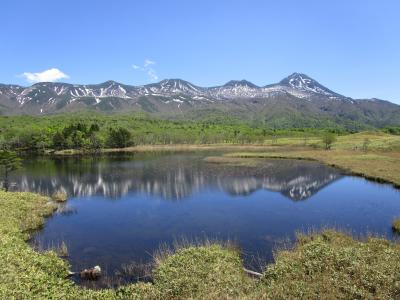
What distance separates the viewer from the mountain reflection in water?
74.3 meters

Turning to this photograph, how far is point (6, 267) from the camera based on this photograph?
22.8 metres

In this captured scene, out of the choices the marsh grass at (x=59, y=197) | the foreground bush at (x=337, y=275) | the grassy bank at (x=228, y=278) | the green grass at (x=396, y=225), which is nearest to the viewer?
the foreground bush at (x=337, y=275)

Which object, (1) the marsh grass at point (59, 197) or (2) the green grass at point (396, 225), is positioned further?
(1) the marsh grass at point (59, 197)

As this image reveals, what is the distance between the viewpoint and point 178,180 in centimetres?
8825

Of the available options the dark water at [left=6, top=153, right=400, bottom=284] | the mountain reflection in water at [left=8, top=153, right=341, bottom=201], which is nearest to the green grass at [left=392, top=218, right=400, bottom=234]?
the dark water at [left=6, top=153, right=400, bottom=284]

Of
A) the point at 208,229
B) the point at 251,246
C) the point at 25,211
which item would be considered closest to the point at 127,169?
the point at 25,211

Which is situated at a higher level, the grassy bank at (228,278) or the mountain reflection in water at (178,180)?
the grassy bank at (228,278)

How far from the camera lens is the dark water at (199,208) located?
40500 mm

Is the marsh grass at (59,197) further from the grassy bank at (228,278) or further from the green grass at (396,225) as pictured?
the green grass at (396,225)

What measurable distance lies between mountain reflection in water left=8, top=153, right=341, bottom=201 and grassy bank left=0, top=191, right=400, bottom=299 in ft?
134

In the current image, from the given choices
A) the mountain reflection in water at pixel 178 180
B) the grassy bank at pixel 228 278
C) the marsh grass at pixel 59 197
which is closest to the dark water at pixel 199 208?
the mountain reflection in water at pixel 178 180

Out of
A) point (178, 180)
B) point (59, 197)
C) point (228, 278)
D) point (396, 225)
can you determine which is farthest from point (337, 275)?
point (178, 180)

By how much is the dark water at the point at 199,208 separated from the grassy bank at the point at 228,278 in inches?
316

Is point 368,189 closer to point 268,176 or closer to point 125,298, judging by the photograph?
point 268,176
